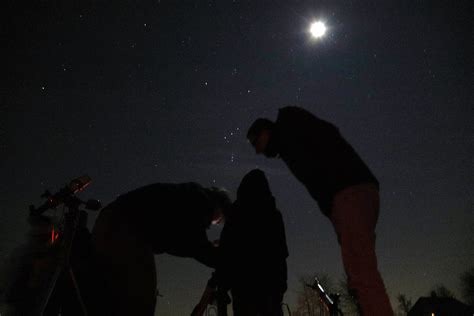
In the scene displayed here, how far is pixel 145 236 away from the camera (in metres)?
2.44

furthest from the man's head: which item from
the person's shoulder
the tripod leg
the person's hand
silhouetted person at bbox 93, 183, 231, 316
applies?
the tripod leg

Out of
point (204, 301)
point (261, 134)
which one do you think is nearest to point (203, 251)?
point (204, 301)

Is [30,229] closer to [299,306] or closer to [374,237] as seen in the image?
[374,237]

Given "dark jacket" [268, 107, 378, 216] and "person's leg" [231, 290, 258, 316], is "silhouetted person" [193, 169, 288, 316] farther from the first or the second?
"dark jacket" [268, 107, 378, 216]

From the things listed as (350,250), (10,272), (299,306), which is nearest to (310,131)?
(350,250)

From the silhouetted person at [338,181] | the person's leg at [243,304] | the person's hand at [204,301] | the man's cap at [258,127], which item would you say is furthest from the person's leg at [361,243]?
the person's hand at [204,301]

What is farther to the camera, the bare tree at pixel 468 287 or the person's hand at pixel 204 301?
the bare tree at pixel 468 287

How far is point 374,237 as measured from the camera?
210 centimetres

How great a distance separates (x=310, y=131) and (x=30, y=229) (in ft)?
13.5

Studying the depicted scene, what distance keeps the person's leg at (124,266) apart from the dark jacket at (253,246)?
505 millimetres

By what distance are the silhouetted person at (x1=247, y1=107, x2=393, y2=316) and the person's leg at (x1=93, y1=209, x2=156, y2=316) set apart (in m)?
1.28

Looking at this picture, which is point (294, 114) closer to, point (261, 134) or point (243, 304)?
point (261, 134)

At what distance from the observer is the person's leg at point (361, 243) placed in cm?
190

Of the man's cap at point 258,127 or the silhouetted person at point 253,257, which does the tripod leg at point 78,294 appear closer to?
the silhouetted person at point 253,257
